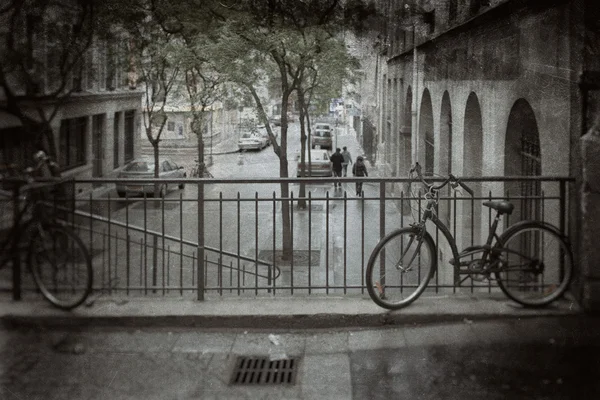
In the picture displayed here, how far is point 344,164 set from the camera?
400 cm

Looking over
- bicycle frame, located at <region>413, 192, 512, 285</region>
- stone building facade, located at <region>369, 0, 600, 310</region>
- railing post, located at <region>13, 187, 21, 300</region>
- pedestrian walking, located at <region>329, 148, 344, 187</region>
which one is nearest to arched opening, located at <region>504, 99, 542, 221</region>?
stone building facade, located at <region>369, 0, 600, 310</region>

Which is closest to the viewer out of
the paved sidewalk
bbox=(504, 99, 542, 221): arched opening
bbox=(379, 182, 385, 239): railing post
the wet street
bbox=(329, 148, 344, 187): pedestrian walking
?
the wet street

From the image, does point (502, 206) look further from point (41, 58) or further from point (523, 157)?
point (41, 58)

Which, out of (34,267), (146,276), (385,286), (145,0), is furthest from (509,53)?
(34,267)

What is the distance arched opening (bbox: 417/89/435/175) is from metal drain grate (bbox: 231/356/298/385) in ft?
4.06

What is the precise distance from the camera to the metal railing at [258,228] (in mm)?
3963

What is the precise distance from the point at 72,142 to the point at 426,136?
5.96 ft

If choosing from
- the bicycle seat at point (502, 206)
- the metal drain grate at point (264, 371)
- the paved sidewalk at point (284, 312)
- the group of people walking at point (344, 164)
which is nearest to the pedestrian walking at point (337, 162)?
the group of people walking at point (344, 164)

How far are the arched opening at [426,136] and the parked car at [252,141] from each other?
891 millimetres

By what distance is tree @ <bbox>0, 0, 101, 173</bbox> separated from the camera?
3.51m

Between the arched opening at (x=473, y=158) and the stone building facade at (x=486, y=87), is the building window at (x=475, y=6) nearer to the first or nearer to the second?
the stone building facade at (x=486, y=87)

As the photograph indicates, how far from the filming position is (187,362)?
3770mm

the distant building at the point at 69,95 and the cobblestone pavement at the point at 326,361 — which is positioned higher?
the distant building at the point at 69,95

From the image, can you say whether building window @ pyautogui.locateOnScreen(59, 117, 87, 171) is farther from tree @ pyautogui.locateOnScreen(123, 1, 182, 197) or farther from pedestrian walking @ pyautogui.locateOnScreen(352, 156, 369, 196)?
pedestrian walking @ pyautogui.locateOnScreen(352, 156, 369, 196)
